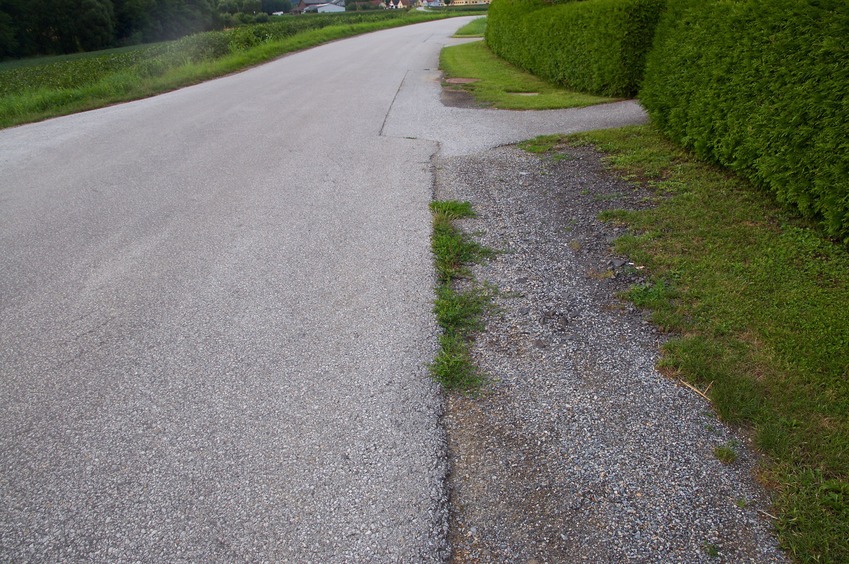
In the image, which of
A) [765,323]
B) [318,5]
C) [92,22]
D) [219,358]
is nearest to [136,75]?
[219,358]

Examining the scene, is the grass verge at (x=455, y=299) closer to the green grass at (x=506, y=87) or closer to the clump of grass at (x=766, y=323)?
the clump of grass at (x=766, y=323)

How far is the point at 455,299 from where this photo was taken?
4332 millimetres

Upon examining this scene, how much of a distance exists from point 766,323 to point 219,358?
145 inches

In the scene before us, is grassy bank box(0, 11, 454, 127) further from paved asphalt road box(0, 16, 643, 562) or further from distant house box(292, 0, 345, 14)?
distant house box(292, 0, 345, 14)

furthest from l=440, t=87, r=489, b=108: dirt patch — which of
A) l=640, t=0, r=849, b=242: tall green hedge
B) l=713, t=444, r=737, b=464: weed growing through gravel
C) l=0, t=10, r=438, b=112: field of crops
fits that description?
l=713, t=444, r=737, b=464: weed growing through gravel

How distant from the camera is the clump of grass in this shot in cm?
262

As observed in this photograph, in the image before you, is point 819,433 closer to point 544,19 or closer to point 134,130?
point 134,130

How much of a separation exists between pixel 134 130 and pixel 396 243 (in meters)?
7.29

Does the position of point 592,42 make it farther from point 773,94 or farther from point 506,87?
point 773,94

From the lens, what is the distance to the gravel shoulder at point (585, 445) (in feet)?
7.95

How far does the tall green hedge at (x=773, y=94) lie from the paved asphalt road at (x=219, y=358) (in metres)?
3.39

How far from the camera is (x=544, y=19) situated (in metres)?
13.9

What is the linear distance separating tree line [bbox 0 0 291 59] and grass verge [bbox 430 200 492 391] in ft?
179

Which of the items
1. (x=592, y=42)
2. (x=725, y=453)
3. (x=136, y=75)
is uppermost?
(x=592, y=42)
